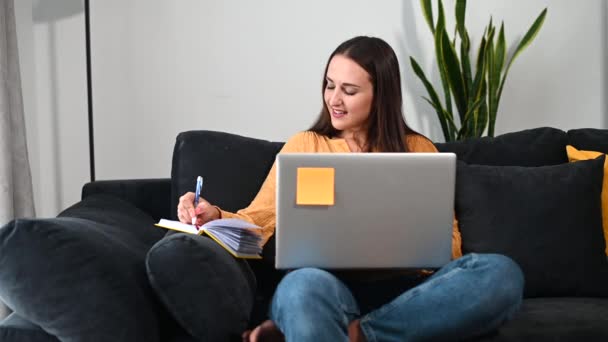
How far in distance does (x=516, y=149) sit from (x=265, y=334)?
1072mm

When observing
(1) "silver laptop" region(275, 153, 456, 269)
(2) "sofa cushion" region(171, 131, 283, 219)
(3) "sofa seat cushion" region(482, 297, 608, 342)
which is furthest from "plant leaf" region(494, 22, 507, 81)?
(1) "silver laptop" region(275, 153, 456, 269)

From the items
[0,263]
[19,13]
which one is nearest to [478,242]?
[0,263]

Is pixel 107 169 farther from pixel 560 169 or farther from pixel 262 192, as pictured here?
pixel 560 169

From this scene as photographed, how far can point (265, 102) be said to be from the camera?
2.88m

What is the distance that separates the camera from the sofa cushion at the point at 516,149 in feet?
7.14

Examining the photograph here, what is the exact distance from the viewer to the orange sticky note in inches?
57.1

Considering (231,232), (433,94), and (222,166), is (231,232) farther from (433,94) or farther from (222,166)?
(433,94)

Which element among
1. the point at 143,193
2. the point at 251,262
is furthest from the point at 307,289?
the point at 143,193

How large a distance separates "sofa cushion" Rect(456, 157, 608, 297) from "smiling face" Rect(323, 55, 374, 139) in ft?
1.07

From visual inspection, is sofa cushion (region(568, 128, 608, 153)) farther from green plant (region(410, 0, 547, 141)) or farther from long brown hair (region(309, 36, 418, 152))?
long brown hair (region(309, 36, 418, 152))

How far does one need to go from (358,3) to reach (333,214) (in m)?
1.59

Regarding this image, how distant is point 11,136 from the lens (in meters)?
2.35

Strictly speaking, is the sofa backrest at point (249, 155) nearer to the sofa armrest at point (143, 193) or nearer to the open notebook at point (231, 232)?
the sofa armrest at point (143, 193)

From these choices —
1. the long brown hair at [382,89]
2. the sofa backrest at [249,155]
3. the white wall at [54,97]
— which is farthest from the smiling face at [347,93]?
the white wall at [54,97]
